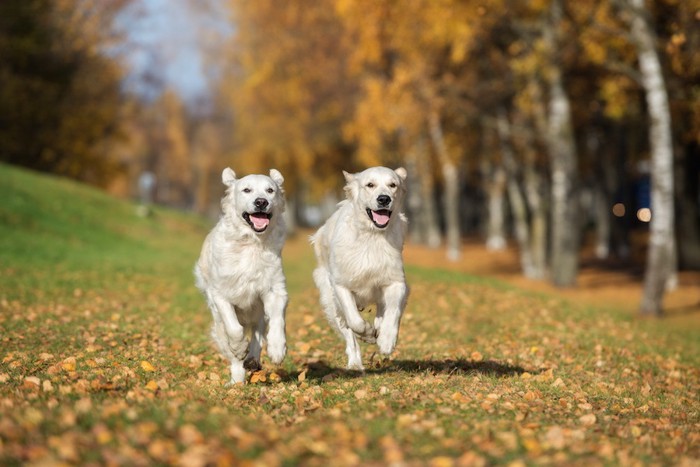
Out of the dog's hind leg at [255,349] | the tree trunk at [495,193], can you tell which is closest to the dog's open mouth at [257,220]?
the dog's hind leg at [255,349]

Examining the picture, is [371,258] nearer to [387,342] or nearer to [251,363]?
[387,342]

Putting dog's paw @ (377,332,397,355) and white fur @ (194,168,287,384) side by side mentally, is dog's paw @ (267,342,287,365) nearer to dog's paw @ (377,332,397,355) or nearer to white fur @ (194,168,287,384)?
white fur @ (194,168,287,384)

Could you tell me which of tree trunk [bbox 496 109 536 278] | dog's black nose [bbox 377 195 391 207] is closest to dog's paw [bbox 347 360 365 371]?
dog's black nose [bbox 377 195 391 207]

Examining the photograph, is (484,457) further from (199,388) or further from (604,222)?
(604,222)

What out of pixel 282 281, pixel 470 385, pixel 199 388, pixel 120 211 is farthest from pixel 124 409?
pixel 120 211

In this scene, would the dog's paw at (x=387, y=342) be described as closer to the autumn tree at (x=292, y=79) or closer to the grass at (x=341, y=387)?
the grass at (x=341, y=387)

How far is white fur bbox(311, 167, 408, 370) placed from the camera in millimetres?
8391

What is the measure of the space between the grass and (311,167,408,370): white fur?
628 mm

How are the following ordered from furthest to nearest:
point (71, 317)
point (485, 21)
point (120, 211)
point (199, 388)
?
1. point (120, 211)
2. point (485, 21)
3. point (71, 317)
4. point (199, 388)

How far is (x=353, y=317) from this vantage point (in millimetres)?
8484

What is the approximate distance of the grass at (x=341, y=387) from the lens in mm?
5719

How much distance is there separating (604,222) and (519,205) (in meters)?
7.68

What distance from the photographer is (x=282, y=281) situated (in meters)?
8.27

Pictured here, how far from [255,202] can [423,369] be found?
3100mm
